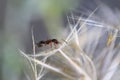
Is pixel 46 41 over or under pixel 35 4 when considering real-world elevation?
under

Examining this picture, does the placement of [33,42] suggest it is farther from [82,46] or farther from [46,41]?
[82,46]

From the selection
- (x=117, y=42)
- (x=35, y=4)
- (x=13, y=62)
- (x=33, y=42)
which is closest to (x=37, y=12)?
(x=35, y=4)

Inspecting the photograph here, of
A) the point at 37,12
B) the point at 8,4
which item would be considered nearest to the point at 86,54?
the point at 37,12

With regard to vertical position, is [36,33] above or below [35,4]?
below

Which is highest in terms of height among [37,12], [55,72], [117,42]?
[37,12]

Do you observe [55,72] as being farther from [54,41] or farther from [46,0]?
[46,0]
